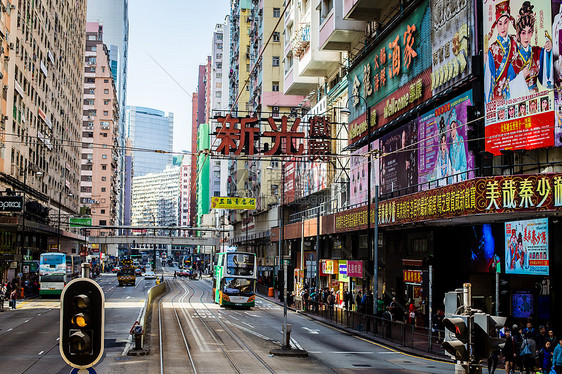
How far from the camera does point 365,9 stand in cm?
4500

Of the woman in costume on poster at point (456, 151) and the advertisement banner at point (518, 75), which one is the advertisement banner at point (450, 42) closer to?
the advertisement banner at point (518, 75)

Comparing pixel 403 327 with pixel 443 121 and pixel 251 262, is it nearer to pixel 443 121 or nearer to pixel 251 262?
pixel 443 121

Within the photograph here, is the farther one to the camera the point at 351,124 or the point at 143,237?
the point at 143,237

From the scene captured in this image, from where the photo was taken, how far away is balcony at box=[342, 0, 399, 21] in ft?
144

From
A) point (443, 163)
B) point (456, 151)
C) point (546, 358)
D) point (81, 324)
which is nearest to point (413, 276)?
point (443, 163)

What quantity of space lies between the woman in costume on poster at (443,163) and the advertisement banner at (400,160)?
1.31m

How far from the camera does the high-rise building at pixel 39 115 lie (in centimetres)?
6084

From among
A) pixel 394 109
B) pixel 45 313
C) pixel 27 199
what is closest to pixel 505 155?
pixel 394 109

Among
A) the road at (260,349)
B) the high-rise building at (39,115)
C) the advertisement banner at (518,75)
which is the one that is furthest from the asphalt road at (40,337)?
the advertisement banner at (518,75)

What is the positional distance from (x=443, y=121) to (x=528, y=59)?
6.87 meters

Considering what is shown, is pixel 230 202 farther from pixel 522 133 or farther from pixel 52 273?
pixel 522 133

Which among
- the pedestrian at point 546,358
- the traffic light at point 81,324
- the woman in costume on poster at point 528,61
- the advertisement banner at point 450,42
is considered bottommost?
the pedestrian at point 546,358

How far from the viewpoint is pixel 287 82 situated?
69000mm

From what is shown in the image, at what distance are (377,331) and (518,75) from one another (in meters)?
14.4
